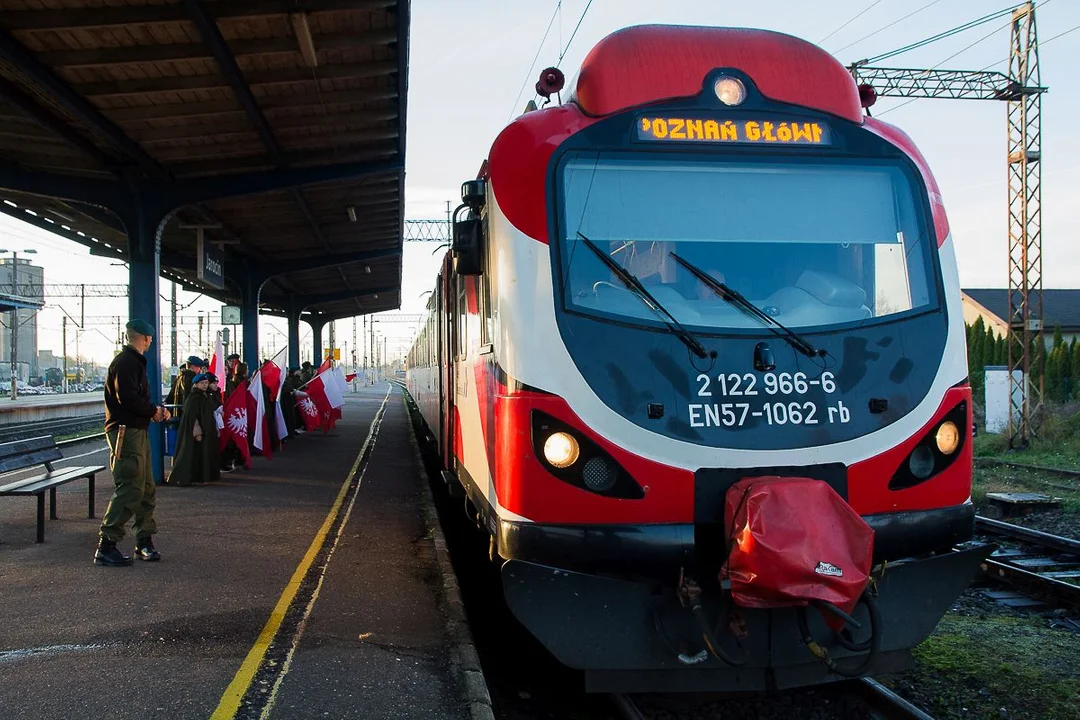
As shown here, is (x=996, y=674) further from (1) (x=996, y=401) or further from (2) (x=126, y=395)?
(1) (x=996, y=401)

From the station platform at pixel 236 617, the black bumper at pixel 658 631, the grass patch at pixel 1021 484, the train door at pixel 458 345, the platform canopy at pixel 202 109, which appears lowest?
the grass patch at pixel 1021 484

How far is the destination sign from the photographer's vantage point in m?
4.61

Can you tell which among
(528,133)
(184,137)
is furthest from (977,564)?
(184,137)

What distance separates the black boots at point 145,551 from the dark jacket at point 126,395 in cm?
97

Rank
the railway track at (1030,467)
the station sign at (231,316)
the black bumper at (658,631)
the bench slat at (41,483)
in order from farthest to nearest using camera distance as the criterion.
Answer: the station sign at (231,316) → the railway track at (1030,467) → the bench slat at (41,483) → the black bumper at (658,631)

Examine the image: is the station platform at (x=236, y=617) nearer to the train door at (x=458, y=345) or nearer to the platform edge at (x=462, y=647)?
the platform edge at (x=462, y=647)

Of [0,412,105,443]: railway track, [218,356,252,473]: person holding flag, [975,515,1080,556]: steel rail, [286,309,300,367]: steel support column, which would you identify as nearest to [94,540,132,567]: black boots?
[218,356,252,473]: person holding flag

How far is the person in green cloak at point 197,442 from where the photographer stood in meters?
11.6

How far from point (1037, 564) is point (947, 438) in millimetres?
5015

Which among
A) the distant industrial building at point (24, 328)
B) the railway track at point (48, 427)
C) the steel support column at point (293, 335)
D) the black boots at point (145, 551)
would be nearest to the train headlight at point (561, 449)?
the black boots at point (145, 551)

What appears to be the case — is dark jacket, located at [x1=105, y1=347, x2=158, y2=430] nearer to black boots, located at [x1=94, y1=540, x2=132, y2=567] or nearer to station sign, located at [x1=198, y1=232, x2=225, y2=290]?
black boots, located at [x1=94, y1=540, x2=132, y2=567]

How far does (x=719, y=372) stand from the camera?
426 centimetres

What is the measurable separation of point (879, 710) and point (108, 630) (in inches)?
174

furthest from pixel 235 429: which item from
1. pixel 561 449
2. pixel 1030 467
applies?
pixel 1030 467
